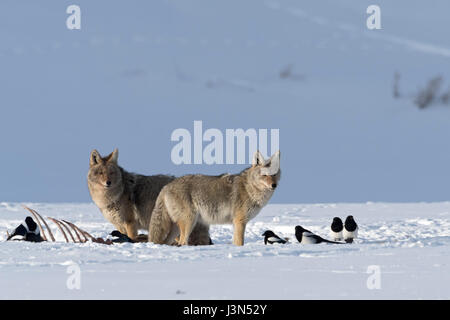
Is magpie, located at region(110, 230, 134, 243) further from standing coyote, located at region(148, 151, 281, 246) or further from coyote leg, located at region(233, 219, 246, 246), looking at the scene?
coyote leg, located at region(233, 219, 246, 246)

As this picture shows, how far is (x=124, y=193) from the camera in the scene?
966 cm

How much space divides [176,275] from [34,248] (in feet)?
8.17

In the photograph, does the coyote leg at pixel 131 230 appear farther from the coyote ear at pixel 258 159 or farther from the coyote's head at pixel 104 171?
the coyote ear at pixel 258 159

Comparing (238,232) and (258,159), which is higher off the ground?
(258,159)

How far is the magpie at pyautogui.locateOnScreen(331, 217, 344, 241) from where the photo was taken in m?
9.35

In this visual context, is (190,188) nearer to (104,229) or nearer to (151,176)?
(151,176)

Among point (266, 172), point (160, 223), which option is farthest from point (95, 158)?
point (266, 172)

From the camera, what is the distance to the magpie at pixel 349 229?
927 cm

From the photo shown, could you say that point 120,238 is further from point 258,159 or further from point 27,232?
point 258,159

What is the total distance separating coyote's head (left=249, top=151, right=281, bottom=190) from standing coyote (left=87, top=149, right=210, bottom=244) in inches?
66.0

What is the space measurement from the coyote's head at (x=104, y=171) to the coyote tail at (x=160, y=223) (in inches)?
34.6

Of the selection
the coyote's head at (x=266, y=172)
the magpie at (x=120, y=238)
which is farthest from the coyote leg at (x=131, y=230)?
the coyote's head at (x=266, y=172)

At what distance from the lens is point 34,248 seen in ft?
25.4

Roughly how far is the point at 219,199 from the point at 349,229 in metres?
1.88
